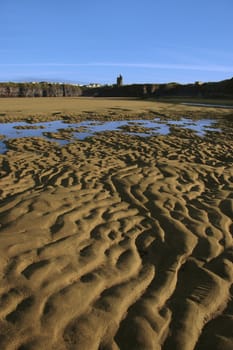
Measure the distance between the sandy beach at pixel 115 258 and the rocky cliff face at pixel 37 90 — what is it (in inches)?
2961

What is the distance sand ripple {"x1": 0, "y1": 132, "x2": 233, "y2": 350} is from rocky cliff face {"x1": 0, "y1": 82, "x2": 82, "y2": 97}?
2971 inches

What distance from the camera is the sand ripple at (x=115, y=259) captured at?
10.2 feet

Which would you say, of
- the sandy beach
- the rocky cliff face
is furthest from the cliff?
the sandy beach

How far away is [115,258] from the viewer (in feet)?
14.4

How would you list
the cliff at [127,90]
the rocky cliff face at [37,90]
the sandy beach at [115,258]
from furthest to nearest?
the rocky cliff face at [37,90]
the cliff at [127,90]
the sandy beach at [115,258]

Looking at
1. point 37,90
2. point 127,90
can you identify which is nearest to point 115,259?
point 127,90

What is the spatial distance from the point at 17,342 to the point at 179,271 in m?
1.98

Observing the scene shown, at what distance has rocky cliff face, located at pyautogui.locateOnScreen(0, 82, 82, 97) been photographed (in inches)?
3099

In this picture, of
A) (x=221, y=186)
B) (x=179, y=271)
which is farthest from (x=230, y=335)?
(x=221, y=186)

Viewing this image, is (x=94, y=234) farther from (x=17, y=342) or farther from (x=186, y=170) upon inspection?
(x=186, y=170)

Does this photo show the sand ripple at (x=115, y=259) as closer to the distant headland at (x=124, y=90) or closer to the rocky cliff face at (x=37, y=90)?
the distant headland at (x=124, y=90)

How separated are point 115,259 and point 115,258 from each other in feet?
0.08

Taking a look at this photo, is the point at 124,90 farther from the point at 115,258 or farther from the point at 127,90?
the point at 115,258

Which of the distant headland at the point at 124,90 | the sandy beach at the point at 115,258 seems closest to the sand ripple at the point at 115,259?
the sandy beach at the point at 115,258
